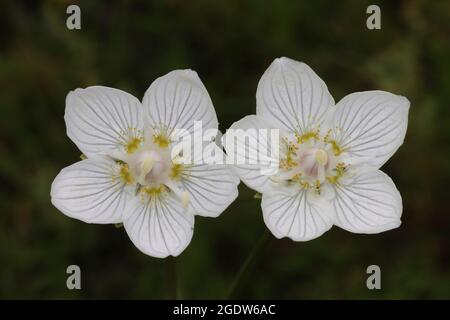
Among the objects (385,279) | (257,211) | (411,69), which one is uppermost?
(411,69)

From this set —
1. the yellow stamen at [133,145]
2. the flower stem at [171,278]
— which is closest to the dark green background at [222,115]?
the flower stem at [171,278]

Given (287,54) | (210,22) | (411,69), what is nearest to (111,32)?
(210,22)

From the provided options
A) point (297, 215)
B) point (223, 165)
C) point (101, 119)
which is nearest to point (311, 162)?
point (297, 215)

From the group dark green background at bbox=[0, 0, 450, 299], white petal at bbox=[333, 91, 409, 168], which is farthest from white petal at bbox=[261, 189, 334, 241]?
dark green background at bbox=[0, 0, 450, 299]

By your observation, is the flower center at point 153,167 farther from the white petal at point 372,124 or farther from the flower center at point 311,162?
the white petal at point 372,124

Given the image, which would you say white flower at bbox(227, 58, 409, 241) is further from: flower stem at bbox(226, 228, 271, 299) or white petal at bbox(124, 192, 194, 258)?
white petal at bbox(124, 192, 194, 258)

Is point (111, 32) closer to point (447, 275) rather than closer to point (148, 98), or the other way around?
point (148, 98)
